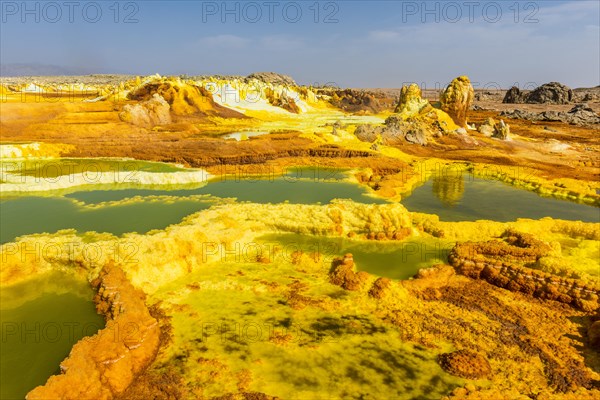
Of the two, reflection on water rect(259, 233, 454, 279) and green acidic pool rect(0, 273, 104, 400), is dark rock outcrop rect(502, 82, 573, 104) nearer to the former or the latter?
reflection on water rect(259, 233, 454, 279)

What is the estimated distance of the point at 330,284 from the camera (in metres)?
12.8

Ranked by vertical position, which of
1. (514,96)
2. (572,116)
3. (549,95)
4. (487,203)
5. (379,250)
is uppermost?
(514,96)

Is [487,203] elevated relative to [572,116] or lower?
lower

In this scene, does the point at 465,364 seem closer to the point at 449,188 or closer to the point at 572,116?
the point at 449,188

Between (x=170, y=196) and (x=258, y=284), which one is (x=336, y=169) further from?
(x=258, y=284)

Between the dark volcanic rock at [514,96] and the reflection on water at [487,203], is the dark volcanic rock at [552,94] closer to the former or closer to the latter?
the dark volcanic rock at [514,96]

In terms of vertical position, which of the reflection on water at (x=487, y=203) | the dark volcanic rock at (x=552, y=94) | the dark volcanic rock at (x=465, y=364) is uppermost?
the dark volcanic rock at (x=552, y=94)

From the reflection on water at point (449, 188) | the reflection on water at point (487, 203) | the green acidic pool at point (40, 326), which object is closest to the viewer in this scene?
the green acidic pool at point (40, 326)

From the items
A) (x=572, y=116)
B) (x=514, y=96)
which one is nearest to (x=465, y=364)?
(x=572, y=116)

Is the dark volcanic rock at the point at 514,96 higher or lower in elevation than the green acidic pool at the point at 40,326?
higher

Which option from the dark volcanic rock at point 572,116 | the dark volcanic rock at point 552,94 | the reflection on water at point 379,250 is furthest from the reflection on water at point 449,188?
the dark volcanic rock at point 552,94

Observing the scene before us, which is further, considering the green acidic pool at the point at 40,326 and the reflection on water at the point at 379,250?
the reflection on water at the point at 379,250

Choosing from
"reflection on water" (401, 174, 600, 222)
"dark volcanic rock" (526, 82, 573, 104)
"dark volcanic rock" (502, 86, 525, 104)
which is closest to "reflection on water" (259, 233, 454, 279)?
"reflection on water" (401, 174, 600, 222)

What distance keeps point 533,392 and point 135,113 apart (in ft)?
150
